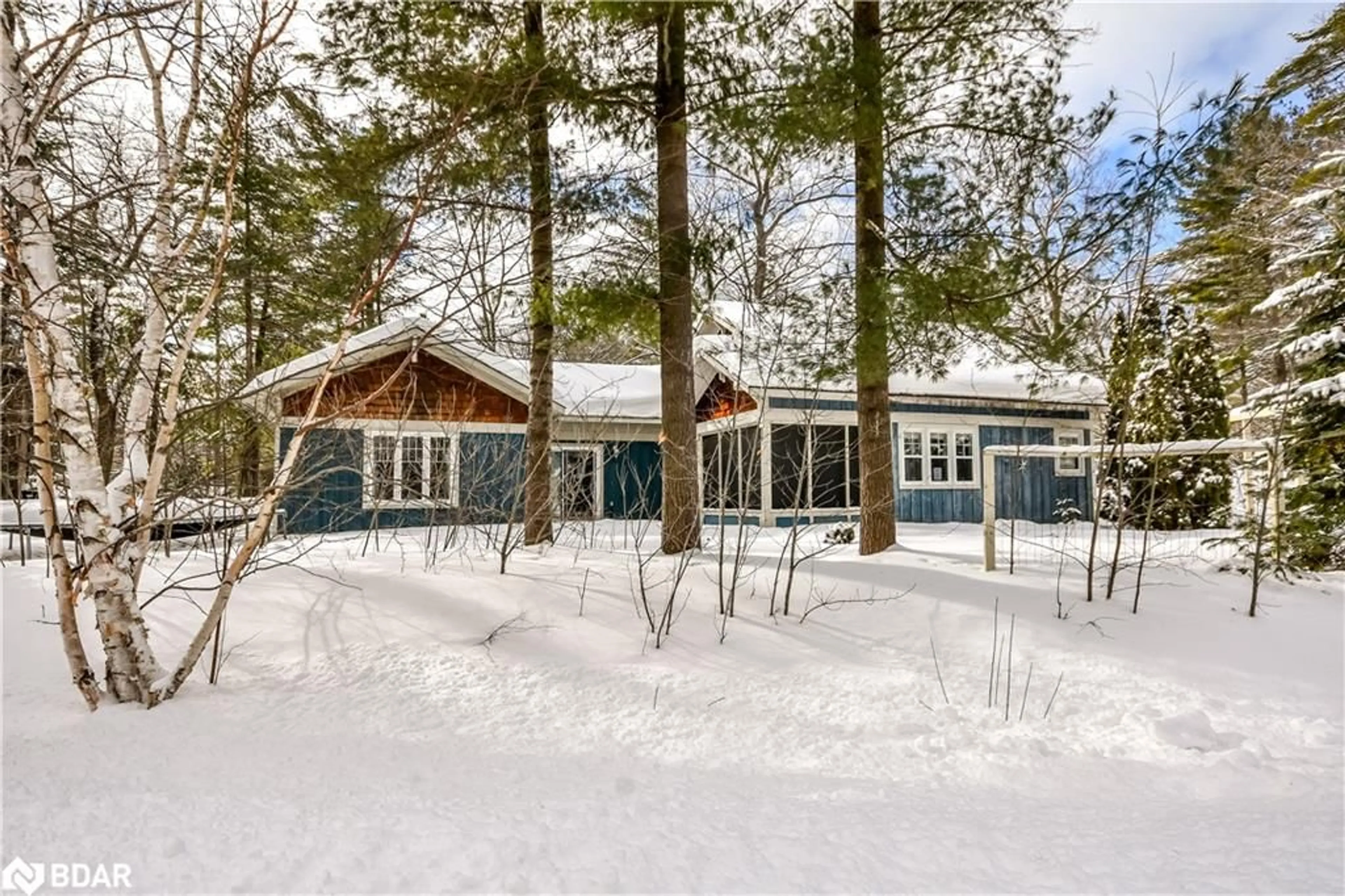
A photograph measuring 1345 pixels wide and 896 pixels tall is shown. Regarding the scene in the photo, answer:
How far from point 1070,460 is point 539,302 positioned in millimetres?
12558

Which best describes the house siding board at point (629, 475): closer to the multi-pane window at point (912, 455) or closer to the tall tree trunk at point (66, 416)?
the multi-pane window at point (912, 455)

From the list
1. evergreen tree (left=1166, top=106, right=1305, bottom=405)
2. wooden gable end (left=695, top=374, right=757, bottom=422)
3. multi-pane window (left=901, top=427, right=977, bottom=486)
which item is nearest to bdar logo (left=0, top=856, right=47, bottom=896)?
evergreen tree (left=1166, top=106, right=1305, bottom=405)

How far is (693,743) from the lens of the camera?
3.24 meters

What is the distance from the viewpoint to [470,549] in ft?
24.1

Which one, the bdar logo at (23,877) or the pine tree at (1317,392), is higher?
the pine tree at (1317,392)

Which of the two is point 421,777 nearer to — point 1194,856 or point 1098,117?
point 1194,856

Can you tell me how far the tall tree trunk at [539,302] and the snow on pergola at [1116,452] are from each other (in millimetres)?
3925

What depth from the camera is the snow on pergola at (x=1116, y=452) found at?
545 centimetres

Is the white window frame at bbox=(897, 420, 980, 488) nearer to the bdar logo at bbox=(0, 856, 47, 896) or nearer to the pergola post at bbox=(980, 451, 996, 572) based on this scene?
the pergola post at bbox=(980, 451, 996, 572)

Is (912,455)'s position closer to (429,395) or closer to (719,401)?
(719,401)

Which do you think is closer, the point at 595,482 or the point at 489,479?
the point at 595,482

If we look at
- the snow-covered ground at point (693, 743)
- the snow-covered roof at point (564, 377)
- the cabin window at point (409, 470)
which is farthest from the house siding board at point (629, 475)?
the snow-covered ground at point (693, 743)

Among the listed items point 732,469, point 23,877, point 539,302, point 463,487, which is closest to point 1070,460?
point 732,469

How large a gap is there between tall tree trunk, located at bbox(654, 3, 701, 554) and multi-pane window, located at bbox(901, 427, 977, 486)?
829 cm
